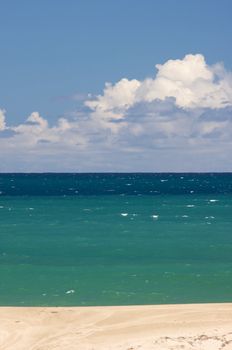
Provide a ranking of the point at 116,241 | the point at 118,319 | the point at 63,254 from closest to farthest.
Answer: the point at 118,319
the point at 63,254
the point at 116,241

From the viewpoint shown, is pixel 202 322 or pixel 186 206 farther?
pixel 186 206

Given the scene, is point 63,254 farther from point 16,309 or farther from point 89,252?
point 16,309

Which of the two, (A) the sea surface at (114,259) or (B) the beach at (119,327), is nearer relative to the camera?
(B) the beach at (119,327)

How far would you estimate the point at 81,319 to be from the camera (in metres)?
27.8

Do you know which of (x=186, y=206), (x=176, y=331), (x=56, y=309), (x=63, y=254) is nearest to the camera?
(x=176, y=331)

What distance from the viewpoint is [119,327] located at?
87.7 feet

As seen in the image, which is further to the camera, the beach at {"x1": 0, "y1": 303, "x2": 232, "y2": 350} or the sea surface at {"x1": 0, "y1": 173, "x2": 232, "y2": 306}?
the sea surface at {"x1": 0, "y1": 173, "x2": 232, "y2": 306}

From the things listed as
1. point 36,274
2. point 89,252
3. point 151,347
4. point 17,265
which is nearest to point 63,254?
point 89,252

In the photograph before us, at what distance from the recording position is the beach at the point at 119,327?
23.2 m

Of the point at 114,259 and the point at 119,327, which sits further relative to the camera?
the point at 114,259

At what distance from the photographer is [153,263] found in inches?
1784

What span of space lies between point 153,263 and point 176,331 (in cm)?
1964

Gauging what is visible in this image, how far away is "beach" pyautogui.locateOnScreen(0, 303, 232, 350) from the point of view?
23.2 m

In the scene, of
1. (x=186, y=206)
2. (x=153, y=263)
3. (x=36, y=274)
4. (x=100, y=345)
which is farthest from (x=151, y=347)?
(x=186, y=206)
